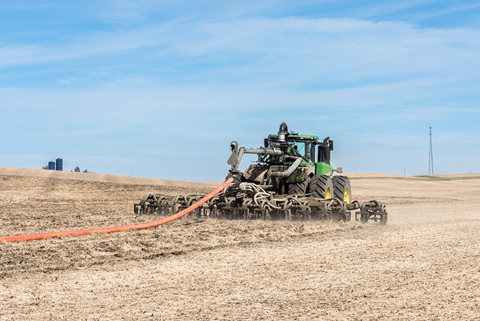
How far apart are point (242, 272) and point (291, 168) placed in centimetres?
707

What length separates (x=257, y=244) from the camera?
33.1ft

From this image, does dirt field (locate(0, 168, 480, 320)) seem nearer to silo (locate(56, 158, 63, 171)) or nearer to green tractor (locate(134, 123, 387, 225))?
green tractor (locate(134, 123, 387, 225))

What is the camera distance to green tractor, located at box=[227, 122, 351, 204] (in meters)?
14.4

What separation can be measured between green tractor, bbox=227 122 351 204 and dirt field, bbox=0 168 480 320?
189 centimetres

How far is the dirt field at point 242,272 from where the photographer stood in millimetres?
5645

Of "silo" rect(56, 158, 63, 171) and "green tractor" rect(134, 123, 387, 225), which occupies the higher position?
"silo" rect(56, 158, 63, 171)

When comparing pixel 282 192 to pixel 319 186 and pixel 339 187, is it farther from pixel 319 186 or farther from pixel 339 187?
pixel 339 187

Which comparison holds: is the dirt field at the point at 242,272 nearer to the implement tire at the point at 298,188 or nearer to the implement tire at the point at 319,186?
the implement tire at the point at 319,186

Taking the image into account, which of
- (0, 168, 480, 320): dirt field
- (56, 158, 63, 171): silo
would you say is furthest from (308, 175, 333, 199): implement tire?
(56, 158, 63, 171): silo

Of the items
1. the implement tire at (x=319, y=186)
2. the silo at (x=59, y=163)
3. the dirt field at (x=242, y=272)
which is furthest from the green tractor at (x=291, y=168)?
the silo at (x=59, y=163)

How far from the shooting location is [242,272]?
24.7 ft

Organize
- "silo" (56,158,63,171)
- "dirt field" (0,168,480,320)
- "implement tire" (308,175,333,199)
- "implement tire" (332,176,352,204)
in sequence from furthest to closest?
"silo" (56,158,63,171) < "implement tire" (332,176,352,204) < "implement tire" (308,175,333,199) < "dirt field" (0,168,480,320)

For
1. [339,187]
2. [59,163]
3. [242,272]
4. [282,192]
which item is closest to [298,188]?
[282,192]

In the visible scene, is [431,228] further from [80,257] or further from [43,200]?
[43,200]
